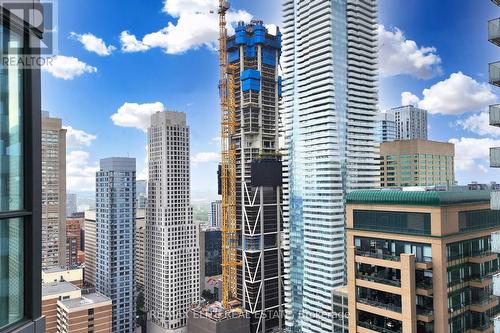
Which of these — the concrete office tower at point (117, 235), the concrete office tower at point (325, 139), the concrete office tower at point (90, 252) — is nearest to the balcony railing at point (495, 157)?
the concrete office tower at point (325, 139)

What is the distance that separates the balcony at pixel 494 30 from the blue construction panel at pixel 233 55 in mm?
76754

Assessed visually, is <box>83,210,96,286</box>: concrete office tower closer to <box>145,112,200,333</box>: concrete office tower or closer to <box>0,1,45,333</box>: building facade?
<box>145,112,200,333</box>: concrete office tower

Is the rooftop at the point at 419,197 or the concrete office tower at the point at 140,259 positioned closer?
the rooftop at the point at 419,197

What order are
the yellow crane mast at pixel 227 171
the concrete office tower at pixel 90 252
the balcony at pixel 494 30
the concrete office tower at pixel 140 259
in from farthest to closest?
the concrete office tower at pixel 140 259 → the concrete office tower at pixel 90 252 → the yellow crane mast at pixel 227 171 → the balcony at pixel 494 30

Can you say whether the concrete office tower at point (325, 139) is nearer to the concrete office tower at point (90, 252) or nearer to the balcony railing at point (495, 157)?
the balcony railing at point (495, 157)

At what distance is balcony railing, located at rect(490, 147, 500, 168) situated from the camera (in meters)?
13.1

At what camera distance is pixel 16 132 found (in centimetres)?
488

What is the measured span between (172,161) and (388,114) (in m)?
77.4

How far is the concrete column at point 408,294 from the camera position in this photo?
2252cm

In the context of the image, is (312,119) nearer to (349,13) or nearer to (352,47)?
(352,47)

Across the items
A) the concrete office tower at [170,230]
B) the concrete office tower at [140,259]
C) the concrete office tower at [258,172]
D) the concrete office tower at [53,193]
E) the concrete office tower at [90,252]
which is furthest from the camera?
the concrete office tower at [140,259]

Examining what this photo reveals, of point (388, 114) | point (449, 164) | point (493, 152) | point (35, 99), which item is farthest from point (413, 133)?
point (35, 99)

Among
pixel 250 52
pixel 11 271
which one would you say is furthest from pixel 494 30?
pixel 250 52

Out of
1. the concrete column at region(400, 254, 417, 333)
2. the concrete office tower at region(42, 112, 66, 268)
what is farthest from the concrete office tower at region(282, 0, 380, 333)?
the concrete office tower at region(42, 112, 66, 268)
